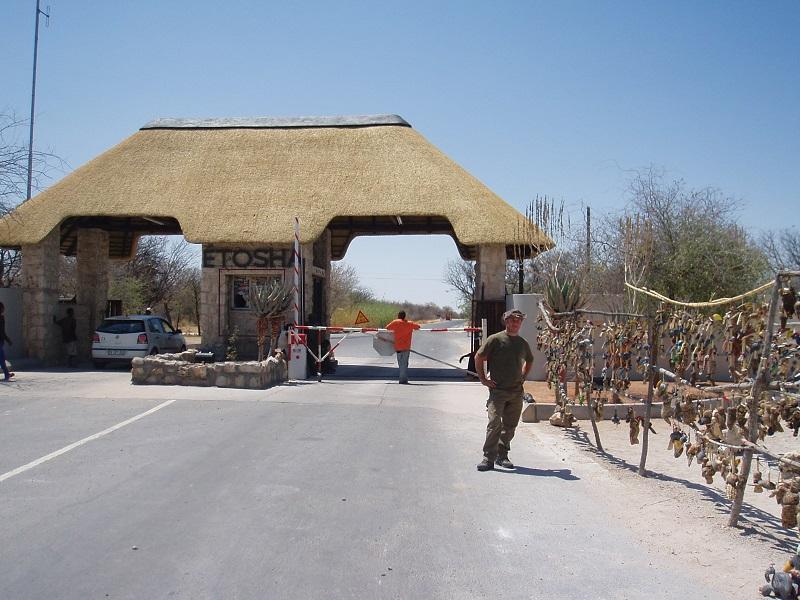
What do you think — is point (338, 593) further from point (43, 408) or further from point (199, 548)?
point (43, 408)

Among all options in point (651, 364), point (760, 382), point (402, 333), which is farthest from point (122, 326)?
point (760, 382)

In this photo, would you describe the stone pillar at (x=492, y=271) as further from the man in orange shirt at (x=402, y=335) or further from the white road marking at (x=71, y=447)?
the white road marking at (x=71, y=447)

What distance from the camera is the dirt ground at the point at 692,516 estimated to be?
5.02 m

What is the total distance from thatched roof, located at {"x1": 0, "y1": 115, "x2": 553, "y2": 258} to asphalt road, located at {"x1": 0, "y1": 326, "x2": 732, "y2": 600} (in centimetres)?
872

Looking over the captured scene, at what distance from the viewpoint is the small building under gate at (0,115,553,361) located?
18.7 m

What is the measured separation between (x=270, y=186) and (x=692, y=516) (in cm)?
1591

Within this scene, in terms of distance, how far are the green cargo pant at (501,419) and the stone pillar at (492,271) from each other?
10.9 meters

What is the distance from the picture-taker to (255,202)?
64.1 ft

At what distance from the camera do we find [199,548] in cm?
509

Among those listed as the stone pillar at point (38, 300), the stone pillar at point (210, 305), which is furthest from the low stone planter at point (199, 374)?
the stone pillar at point (38, 300)

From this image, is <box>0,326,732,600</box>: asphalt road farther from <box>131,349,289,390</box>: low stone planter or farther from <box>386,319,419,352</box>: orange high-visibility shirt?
<box>386,319,419,352</box>: orange high-visibility shirt

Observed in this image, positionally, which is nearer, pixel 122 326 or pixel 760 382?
pixel 760 382

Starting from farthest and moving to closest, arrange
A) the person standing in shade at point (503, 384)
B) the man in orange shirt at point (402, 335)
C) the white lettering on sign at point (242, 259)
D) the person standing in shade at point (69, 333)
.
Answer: the white lettering on sign at point (242, 259)
the person standing in shade at point (69, 333)
the man in orange shirt at point (402, 335)
the person standing in shade at point (503, 384)

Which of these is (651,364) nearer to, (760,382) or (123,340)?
(760,382)
